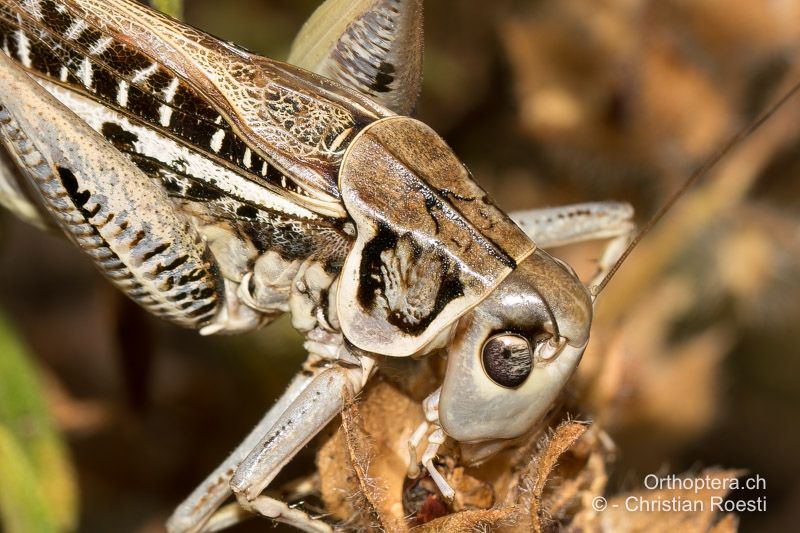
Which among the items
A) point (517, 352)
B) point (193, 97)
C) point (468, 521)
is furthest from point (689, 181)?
point (193, 97)

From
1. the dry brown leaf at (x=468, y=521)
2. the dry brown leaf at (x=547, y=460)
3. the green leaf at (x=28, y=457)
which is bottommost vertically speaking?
the green leaf at (x=28, y=457)

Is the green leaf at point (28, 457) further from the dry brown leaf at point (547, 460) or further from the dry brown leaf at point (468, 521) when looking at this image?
the dry brown leaf at point (547, 460)

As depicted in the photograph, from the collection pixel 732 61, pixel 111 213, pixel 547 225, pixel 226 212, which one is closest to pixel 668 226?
pixel 732 61

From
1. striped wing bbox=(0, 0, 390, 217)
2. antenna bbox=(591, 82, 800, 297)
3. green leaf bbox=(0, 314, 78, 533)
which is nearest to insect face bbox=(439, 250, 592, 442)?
antenna bbox=(591, 82, 800, 297)

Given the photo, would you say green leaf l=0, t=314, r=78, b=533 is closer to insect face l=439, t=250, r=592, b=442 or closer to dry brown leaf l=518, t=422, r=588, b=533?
insect face l=439, t=250, r=592, b=442

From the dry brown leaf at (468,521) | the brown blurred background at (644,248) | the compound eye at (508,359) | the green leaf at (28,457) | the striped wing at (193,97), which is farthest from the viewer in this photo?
the brown blurred background at (644,248)

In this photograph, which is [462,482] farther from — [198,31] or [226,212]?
[198,31]

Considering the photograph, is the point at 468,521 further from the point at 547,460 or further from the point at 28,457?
the point at 28,457

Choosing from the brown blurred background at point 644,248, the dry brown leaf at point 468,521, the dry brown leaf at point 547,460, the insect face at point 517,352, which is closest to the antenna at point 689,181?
the insect face at point 517,352
